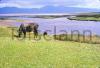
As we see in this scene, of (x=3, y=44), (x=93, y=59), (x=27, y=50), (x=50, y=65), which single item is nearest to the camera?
(x=50, y=65)

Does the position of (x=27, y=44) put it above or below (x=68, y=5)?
below

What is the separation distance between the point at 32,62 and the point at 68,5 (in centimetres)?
408

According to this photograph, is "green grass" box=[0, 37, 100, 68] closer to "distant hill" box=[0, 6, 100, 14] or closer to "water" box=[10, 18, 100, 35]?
"water" box=[10, 18, 100, 35]

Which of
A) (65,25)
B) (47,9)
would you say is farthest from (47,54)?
(47,9)

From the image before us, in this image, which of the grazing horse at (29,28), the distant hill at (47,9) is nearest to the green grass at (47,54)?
the grazing horse at (29,28)

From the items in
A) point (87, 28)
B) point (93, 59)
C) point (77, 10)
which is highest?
point (77, 10)

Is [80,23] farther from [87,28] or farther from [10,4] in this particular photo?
[10,4]

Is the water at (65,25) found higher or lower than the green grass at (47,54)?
higher

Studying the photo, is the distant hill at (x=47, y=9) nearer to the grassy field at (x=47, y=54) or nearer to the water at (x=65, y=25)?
the water at (x=65, y=25)

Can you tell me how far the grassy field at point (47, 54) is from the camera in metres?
9.89

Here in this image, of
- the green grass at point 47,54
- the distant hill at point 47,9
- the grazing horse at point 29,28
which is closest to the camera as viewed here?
the green grass at point 47,54

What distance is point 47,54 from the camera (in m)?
11.3

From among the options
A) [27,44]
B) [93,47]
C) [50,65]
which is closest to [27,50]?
[27,44]

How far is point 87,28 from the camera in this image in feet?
42.8
